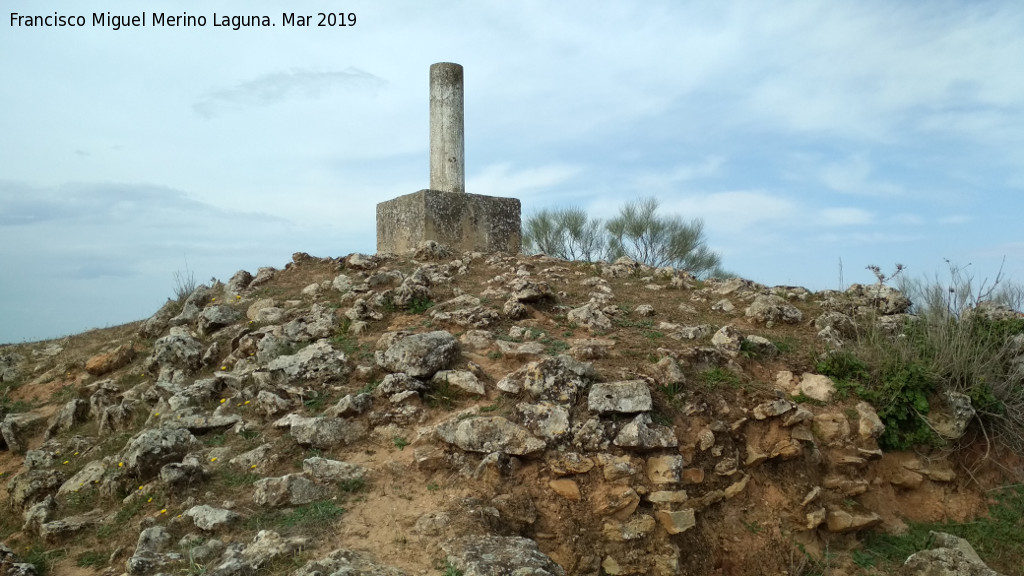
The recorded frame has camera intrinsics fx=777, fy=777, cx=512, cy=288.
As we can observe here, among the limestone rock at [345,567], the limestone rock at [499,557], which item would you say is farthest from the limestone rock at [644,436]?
the limestone rock at [345,567]

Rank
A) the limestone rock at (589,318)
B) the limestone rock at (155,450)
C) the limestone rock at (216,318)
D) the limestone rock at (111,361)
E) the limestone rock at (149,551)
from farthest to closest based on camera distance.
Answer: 1. the limestone rock at (111,361)
2. the limestone rock at (216,318)
3. the limestone rock at (589,318)
4. the limestone rock at (155,450)
5. the limestone rock at (149,551)

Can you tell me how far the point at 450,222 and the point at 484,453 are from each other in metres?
6.37

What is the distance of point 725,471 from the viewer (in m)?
6.03

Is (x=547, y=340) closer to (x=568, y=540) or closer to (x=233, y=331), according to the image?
(x=568, y=540)

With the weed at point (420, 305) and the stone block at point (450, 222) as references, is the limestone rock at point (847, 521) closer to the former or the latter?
the weed at point (420, 305)

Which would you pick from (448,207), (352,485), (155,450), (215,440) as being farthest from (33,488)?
(448,207)

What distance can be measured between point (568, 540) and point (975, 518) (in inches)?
150

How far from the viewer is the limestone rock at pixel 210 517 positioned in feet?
17.5

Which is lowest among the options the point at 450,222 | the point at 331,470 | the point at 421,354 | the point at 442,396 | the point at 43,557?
the point at 43,557

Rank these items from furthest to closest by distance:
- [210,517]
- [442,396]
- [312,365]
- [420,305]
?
[420,305] → [312,365] → [442,396] → [210,517]

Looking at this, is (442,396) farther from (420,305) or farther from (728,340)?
(728,340)

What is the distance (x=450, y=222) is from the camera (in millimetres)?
11742

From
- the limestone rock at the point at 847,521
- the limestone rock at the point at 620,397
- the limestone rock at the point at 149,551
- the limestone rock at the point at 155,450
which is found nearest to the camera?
the limestone rock at the point at 149,551

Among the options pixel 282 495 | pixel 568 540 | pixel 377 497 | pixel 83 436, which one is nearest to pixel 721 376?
pixel 568 540
